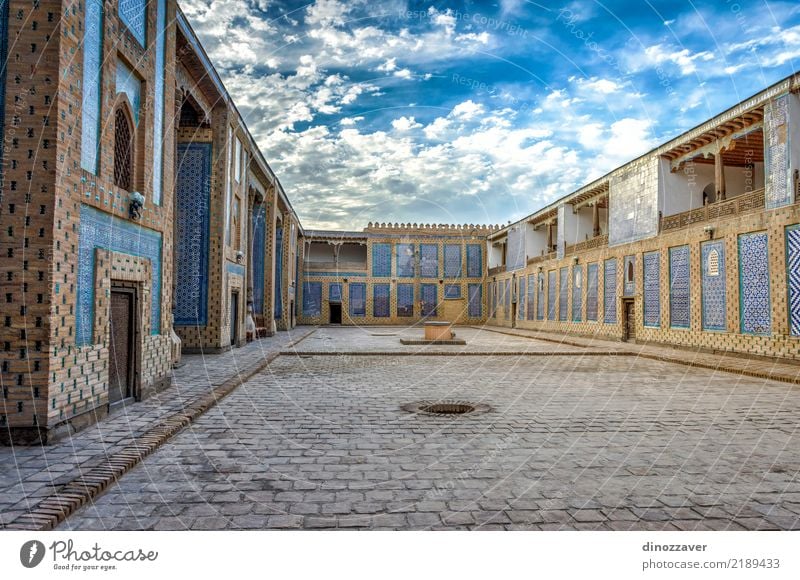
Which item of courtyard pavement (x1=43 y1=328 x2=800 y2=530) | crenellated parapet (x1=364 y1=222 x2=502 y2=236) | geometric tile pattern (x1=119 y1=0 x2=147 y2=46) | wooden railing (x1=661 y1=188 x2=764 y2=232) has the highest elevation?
crenellated parapet (x1=364 y1=222 x2=502 y2=236)

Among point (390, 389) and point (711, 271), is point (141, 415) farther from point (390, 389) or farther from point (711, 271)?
point (711, 271)

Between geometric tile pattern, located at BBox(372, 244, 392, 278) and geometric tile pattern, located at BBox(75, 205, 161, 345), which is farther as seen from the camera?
Answer: geometric tile pattern, located at BBox(372, 244, 392, 278)

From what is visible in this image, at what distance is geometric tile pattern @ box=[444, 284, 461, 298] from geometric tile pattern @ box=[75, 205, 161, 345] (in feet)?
97.0

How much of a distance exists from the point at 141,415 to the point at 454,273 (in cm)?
3112

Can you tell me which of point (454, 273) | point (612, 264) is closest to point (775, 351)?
point (612, 264)

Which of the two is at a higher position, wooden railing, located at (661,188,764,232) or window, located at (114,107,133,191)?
wooden railing, located at (661,188,764,232)

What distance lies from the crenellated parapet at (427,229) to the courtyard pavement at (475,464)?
2824cm

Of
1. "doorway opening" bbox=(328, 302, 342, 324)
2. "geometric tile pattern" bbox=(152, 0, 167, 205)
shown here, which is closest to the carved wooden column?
"geometric tile pattern" bbox=(152, 0, 167, 205)

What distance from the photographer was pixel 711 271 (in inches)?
557

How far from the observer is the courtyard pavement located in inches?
115

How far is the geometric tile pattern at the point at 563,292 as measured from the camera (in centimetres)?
2362

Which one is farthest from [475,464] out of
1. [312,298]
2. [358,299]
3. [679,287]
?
[312,298]

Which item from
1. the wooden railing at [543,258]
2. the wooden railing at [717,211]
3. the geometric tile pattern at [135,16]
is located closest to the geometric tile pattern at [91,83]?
the geometric tile pattern at [135,16]

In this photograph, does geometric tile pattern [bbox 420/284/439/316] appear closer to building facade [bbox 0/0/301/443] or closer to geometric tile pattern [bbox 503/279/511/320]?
geometric tile pattern [bbox 503/279/511/320]
